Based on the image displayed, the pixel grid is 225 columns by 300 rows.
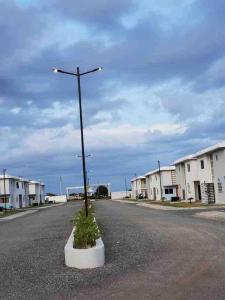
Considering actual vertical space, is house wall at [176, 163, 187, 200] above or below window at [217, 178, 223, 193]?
above

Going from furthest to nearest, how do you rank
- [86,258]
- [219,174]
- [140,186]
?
A: [140,186] → [219,174] → [86,258]

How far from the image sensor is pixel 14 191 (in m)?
108

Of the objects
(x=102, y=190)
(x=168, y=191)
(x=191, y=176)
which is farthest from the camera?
(x=102, y=190)

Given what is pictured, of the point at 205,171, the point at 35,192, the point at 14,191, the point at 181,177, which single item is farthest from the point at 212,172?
the point at 35,192

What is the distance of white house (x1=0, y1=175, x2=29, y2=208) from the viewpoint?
99.9 meters

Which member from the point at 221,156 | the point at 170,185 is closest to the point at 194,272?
the point at 221,156

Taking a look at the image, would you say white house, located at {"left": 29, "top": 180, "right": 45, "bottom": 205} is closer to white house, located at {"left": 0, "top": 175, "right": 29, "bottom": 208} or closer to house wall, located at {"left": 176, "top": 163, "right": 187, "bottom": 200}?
white house, located at {"left": 0, "top": 175, "right": 29, "bottom": 208}

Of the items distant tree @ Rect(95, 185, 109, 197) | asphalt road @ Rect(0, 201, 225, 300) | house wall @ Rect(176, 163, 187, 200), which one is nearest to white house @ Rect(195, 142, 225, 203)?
house wall @ Rect(176, 163, 187, 200)

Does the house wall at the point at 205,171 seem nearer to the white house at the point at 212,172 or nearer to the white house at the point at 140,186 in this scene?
the white house at the point at 212,172

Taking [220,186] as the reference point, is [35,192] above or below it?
above

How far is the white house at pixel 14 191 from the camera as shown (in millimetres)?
99875

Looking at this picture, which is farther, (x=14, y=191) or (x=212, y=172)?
(x=14, y=191)

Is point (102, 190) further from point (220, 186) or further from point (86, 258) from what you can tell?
point (86, 258)

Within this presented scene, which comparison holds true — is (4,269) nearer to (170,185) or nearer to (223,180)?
(223,180)
